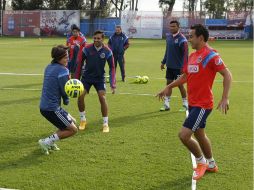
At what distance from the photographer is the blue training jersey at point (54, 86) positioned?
5.96m

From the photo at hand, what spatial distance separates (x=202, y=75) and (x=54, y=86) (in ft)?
7.07

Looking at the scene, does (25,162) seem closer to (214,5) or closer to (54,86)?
(54,86)

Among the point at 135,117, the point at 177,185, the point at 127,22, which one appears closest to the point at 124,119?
the point at 135,117

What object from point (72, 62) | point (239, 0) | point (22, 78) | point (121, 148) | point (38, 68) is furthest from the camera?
point (239, 0)

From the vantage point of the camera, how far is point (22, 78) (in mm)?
15312

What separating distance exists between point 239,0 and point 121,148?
76719 millimetres

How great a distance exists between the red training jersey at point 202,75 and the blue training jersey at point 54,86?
72.0 inches

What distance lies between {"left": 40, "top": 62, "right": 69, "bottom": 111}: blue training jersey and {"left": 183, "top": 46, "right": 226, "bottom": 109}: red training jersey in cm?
183

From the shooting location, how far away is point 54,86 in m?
6.02

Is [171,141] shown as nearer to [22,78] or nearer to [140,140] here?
[140,140]

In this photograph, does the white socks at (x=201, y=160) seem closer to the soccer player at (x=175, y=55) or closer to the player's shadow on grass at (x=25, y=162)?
the player's shadow on grass at (x=25, y=162)

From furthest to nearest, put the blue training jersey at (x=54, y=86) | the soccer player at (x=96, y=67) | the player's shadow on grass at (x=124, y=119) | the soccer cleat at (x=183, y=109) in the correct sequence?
the soccer cleat at (x=183, y=109), the player's shadow on grass at (x=124, y=119), the soccer player at (x=96, y=67), the blue training jersey at (x=54, y=86)

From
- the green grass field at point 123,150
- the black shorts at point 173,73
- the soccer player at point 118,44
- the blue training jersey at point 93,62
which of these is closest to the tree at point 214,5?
the soccer player at point 118,44

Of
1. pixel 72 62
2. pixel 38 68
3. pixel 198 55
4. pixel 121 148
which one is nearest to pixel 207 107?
pixel 198 55
